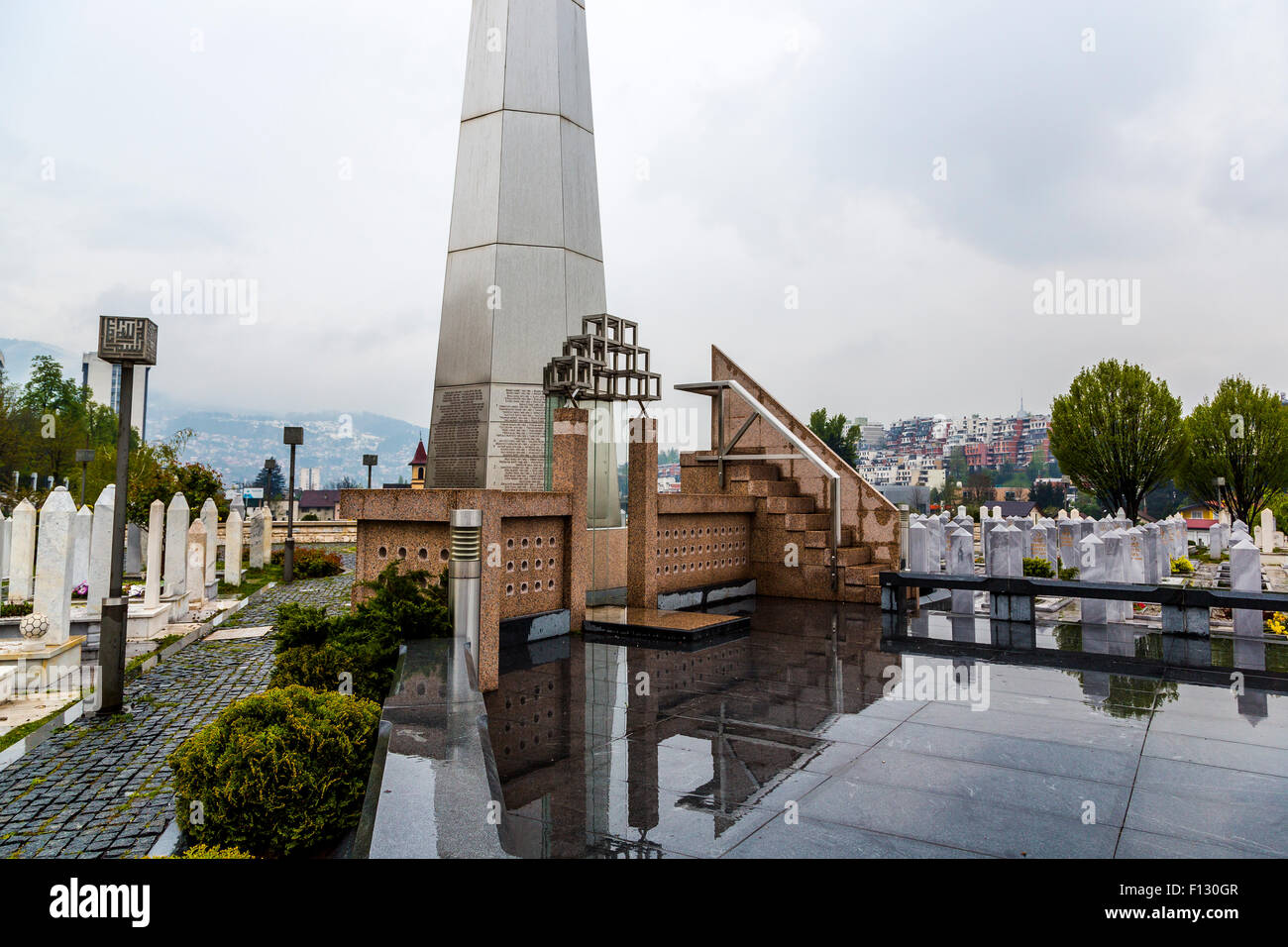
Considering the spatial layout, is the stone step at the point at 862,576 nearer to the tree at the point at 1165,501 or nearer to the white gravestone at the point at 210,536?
the white gravestone at the point at 210,536

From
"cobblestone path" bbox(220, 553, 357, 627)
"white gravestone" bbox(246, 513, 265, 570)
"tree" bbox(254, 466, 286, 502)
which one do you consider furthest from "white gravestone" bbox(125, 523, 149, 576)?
"tree" bbox(254, 466, 286, 502)

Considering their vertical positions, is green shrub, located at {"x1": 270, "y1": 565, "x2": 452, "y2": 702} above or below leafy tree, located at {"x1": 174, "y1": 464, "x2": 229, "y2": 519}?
below

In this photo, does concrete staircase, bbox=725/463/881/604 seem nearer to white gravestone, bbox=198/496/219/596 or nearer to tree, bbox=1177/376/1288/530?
white gravestone, bbox=198/496/219/596

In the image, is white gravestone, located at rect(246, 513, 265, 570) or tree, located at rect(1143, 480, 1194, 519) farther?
tree, located at rect(1143, 480, 1194, 519)

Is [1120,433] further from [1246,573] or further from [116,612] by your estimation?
[116,612]

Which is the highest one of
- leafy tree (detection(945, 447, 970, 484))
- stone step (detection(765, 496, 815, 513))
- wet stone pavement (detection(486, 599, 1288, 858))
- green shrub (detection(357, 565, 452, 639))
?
leafy tree (detection(945, 447, 970, 484))

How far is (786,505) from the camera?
13.1 metres

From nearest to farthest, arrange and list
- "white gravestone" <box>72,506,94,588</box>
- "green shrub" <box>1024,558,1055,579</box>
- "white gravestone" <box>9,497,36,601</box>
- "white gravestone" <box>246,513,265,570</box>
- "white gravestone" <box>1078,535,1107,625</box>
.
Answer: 1. "white gravestone" <box>72,506,94,588</box>
2. "white gravestone" <box>1078,535,1107,625</box>
3. "white gravestone" <box>9,497,36,601</box>
4. "green shrub" <box>1024,558,1055,579</box>
5. "white gravestone" <box>246,513,265,570</box>

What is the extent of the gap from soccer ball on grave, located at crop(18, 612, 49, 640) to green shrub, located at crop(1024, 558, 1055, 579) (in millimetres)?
15720

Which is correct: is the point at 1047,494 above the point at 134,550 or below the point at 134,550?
above

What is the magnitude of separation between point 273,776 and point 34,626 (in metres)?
6.79

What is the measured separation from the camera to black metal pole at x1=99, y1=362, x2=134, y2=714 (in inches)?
275

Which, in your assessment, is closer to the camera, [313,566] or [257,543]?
[313,566]

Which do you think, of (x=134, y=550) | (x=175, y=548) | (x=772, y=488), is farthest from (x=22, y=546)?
(x=772, y=488)
